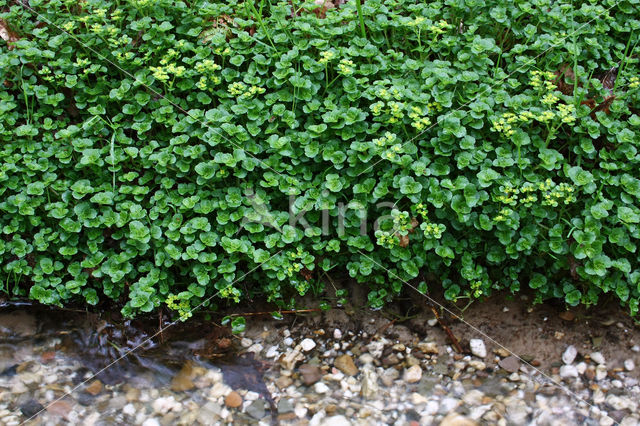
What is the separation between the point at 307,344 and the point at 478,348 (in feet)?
2.66

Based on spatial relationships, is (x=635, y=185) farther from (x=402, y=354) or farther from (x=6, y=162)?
(x=6, y=162)

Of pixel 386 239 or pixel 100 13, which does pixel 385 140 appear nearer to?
pixel 386 239

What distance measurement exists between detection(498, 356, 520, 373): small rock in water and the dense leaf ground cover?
1.07 feet

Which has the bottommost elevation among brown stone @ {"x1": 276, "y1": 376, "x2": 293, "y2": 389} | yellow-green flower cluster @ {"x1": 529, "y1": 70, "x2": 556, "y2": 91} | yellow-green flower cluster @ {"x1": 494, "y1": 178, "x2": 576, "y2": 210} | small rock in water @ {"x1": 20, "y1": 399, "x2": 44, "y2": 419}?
small rock in water @ {"x1": 20, "y1": 399, "x2": 44, "y2": 419}

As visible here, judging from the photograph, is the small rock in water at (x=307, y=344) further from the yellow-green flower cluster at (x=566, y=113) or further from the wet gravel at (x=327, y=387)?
the yellow-green flower cluster at (x=566, y=113)

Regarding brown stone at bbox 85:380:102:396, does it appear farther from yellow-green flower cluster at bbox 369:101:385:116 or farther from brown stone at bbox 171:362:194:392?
yellow-green flower cluster at bbox 369:101:385:116

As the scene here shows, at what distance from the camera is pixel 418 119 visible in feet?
9.34

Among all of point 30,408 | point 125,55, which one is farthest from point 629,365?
point 125,55

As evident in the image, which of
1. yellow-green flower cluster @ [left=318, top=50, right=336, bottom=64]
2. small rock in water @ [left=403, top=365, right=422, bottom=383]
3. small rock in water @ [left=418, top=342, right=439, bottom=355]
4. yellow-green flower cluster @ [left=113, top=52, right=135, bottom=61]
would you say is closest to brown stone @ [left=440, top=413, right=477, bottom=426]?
small rock in water @ [left=403, top=365, right=422, bottom=383]

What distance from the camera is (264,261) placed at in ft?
9.34

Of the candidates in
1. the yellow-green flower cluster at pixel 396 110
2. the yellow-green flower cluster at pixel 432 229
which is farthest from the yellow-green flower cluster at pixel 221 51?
the yellow-green flower cluster at pixel 432 229

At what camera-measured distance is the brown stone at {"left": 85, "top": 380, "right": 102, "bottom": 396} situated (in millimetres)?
2801

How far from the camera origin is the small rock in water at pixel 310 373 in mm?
2838

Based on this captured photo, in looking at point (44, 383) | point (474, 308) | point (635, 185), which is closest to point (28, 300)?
point (44, 383)
